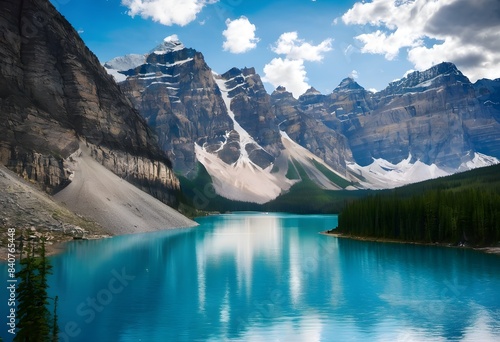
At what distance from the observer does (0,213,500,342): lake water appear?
29.8 metres

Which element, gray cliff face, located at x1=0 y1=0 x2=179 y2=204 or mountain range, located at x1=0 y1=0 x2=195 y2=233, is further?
gray cliff face, located at x1=0 y1=0 x2=179 y2=204

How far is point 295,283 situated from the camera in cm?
4741

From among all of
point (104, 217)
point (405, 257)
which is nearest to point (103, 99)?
point (104, 217)

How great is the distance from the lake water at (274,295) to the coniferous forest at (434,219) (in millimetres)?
9256

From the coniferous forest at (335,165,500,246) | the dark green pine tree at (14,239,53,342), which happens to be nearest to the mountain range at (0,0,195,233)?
the coniferous forest at (335,165,500,246)

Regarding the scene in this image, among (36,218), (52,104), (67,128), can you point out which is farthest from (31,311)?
(52,104)

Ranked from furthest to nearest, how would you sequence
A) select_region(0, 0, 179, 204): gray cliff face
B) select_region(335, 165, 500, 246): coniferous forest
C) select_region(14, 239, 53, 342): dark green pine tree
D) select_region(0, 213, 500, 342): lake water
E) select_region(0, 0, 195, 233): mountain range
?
1. select_region(0, 0, 179, 204): gray cliff face
2. select_region(0, 0, 195, 233): mountain range
3. select_region(335, 165, 500, 246): coniferous forest
4. select_region(0, 213, 500, 342): lake water
5. select_region(14, 239, 53, 342): dark green pine tree

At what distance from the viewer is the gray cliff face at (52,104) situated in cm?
9794

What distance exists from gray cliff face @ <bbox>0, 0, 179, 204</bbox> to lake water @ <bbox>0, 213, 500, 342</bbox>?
33864 mm

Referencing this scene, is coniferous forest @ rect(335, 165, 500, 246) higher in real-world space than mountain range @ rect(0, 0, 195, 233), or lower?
lower

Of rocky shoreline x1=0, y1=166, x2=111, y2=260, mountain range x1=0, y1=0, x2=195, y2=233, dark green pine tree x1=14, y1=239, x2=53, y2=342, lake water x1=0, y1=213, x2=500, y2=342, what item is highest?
mountain range x1=0, y1=0, x2=195, y2=233

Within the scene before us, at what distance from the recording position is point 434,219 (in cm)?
8769

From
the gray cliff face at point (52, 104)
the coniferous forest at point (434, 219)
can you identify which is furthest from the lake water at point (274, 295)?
the gray cliff face at point (52, 104)

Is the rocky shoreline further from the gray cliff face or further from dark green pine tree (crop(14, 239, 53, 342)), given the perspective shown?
dark green pine tree (crop(14, 239, 53, 342))
